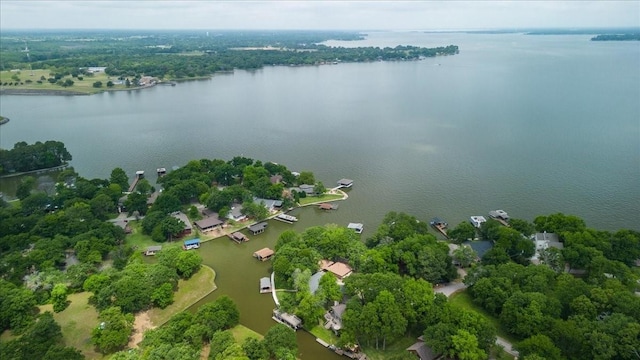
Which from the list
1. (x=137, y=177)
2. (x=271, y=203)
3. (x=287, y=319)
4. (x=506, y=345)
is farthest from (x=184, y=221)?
(x=506, y=345)

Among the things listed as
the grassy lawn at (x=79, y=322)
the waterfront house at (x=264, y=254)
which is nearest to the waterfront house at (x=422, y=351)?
the waterfront house at (x=264, y=254)

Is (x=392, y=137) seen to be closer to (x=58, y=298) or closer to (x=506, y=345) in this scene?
(x=506, y=345)

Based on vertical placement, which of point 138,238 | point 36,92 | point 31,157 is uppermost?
point 36,92

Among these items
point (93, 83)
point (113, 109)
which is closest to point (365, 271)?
point (113, 109)

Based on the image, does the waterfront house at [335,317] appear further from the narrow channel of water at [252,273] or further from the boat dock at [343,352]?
the narrow channel of water at [252,273]

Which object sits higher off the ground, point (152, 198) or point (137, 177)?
point (152, 198)

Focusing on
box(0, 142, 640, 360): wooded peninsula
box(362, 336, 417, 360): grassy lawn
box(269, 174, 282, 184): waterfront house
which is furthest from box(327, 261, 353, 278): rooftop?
box(269, 174, 282, 184): waterfront house
